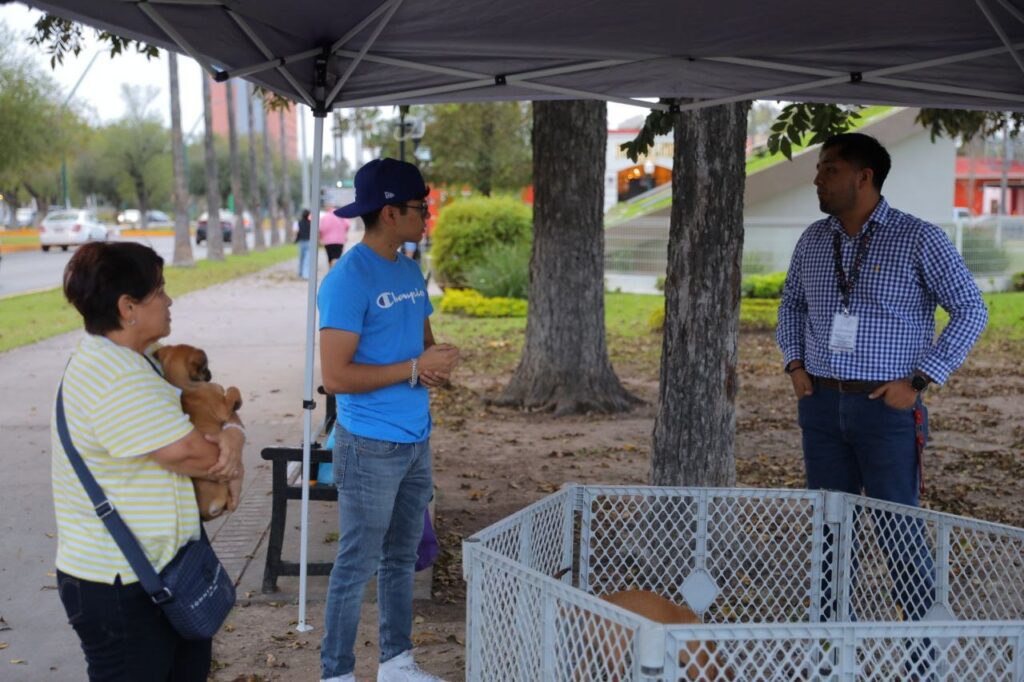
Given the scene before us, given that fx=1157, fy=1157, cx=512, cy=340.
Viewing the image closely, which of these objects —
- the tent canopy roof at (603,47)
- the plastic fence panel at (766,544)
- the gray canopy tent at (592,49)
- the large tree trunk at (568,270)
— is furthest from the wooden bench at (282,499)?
the large tree trunk at (568,270)

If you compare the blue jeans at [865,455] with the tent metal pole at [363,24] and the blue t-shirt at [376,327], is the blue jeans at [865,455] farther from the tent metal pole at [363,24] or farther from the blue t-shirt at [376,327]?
the tent metal pole at [363,24]

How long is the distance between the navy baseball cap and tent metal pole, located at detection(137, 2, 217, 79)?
0.86 meters

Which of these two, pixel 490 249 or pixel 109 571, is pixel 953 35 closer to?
pixel 109 571

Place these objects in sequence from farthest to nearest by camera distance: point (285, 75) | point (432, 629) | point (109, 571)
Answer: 1. point (432, 629)
2. point (285, 75)
3. point (109, 571)

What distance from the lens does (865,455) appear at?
4250mm

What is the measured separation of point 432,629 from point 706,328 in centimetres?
198

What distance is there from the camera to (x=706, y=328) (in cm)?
578

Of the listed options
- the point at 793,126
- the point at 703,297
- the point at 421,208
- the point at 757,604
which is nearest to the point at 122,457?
the point at 421,208

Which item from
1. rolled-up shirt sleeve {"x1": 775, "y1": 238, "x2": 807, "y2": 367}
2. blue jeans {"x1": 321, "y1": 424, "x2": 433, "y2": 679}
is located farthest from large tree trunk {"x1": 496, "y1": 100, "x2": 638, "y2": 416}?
blue jeans {"x1": 321, "y1": 424, "x2": 433, "y2": 679}

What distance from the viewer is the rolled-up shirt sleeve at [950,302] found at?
4.13 metres

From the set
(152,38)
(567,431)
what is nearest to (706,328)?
(152,38)

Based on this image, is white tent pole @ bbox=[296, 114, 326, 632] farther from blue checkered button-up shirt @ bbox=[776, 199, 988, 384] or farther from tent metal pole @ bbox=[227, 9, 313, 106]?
blue checkered button-up shirt @ bbox=[776, 199, 988, 384]

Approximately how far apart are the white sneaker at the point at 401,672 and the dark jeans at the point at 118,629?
154 cm

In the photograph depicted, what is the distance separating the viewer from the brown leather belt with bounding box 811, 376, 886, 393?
4.22 m
